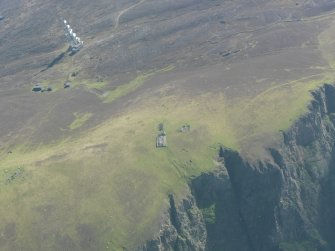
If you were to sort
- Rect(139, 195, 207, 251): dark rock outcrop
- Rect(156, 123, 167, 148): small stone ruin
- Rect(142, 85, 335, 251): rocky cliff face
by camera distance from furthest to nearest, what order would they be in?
Rect(156, 123, 167, 148): small stone ruin → Rect(142, 85, 335, 251): rocky cliff face → Rect(139, 195, 207, 251): dark rock outcrop

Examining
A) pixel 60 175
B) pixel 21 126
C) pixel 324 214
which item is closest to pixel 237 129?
pixel 324 214

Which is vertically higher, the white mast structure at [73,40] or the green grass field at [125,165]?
the white mast structure at [73,40]

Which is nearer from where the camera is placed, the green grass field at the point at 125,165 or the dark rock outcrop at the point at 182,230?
the green grass field at the point at 125,165

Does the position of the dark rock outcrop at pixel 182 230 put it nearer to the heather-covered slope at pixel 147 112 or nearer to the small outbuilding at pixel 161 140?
the heather-covered slope at pixel 147 112

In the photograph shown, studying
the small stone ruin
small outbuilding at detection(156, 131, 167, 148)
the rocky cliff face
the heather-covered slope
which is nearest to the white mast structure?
the heather-covered slope

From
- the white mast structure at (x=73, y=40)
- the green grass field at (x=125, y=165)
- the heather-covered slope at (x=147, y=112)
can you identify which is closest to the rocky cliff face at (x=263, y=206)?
the heather-covered slope at (x=147, y=112)

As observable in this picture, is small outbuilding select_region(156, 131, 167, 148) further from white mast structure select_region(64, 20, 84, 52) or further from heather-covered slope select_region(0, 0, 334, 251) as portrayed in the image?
white mast structure select_region(64, 20, 84, 52)

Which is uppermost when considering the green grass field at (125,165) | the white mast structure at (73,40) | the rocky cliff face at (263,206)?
the white mast structure at (73,40)

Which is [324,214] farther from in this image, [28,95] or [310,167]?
[28,95]

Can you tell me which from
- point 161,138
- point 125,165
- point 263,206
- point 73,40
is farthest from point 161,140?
point 73,40
